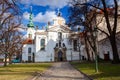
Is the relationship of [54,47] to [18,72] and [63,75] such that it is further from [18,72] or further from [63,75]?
[63,75]

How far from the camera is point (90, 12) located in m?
53.3

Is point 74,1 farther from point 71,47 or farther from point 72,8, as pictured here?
point 71,47

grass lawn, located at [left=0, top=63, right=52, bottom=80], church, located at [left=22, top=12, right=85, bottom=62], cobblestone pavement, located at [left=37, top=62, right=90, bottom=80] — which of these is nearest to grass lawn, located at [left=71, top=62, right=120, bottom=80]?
cobblestone pavement, located at [left=37, top=62, right=90, bottom=80]

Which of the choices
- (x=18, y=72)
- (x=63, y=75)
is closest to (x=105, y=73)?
(x=63, y=75)

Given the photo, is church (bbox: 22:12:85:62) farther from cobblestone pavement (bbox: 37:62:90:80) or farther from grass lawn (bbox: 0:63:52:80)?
cobblestone pavement (bbox: 37:62:90:80)

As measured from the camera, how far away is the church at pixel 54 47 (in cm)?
10831

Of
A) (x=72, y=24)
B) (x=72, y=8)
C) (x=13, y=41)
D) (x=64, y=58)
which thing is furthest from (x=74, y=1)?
(x=64, y=58)

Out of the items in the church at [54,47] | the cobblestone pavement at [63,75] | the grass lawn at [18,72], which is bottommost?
the cobblestone pavement at [63,75]

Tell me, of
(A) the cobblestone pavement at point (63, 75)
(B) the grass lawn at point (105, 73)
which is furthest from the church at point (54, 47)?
(A) the cobblestone pavement at point (63, 75)

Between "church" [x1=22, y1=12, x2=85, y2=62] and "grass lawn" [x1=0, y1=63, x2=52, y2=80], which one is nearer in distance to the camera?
"grass lawn" [x1=0, y1=63, x2=52, y2=80]

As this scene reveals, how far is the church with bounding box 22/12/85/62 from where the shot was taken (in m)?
108

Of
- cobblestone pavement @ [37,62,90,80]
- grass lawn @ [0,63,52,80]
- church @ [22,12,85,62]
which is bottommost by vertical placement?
cobblestone pavement @ [37,62,90,80]

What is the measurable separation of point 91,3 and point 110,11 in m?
4.37

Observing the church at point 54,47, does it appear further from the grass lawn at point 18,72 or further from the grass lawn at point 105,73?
the grass lawn at point 105,73
